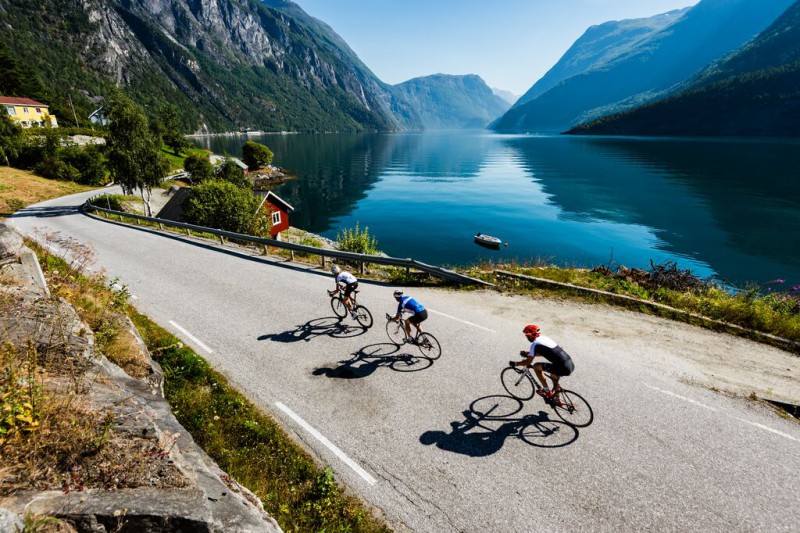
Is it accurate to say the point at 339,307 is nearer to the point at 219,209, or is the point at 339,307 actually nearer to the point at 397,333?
the point at 397,333

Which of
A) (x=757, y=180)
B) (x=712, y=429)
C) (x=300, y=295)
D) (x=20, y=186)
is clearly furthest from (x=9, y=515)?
(x=757, y=180)

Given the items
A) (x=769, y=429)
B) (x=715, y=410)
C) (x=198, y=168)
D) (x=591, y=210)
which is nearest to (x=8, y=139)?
(x=198, y=168)

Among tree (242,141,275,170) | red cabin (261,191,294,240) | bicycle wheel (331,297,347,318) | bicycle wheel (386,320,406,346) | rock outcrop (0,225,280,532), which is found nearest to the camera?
rock outcrop (0,225,280,532)

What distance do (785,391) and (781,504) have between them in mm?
4574

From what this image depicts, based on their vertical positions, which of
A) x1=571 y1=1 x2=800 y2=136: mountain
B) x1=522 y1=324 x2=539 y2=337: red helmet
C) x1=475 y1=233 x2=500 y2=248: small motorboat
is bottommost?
x1=475 y1=233 x2=500 y2=248: small motorboat

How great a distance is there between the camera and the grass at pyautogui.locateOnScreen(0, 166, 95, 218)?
38.3 metres

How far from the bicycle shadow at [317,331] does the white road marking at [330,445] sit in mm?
3210

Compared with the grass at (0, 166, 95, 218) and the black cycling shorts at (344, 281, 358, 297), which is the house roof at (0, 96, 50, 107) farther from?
the black cycling shorts at (344, 281, 358, 297)

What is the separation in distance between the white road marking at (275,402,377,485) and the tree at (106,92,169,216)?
Answer: 1526 inches

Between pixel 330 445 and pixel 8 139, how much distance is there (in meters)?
72.5

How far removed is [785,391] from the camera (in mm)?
9430

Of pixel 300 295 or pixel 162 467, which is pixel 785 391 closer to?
pixel 162 467

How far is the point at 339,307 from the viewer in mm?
13562

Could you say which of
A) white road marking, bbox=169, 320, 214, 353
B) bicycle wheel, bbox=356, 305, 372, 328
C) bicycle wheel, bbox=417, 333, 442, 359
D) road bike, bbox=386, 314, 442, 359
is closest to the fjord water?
bicycle wheel, bbox=356, 305, 372, 328
